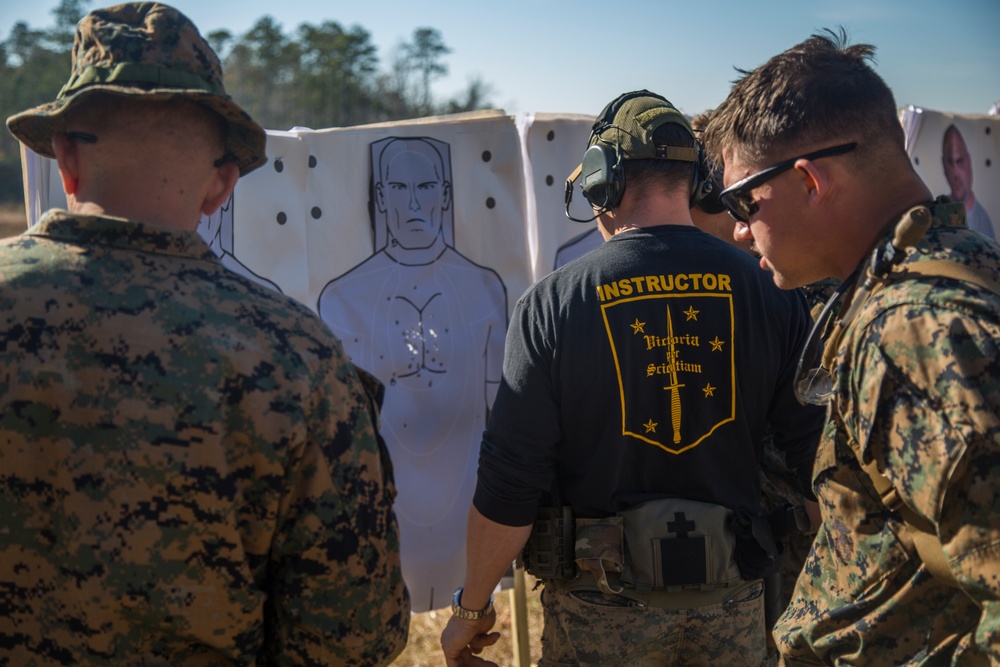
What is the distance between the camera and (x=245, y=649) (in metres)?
1.40

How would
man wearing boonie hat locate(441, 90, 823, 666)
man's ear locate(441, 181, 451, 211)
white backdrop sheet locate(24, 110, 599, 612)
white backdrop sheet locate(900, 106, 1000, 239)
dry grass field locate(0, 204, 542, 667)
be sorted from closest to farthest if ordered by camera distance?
man wearing boonie hat locate(441, 90, 823, 666), white backdrop sheet locate(24, 110, 599, 612), man's ear locate(441, 181, 451, 211), dry grass field locate(0, 204, 542, 667), white backdrop sheet locate(900, 106, 1000, 239)

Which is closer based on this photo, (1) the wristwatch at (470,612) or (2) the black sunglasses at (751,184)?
(2) the black sunglasses at (751,184)

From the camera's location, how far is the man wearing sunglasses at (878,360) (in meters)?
1.17

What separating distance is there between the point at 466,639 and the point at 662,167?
1343 mm

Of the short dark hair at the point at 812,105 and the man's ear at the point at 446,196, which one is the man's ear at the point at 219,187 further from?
the man's ear at the point at 446,196

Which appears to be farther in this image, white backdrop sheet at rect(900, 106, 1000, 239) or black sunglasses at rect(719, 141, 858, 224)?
white backdrop sheet at rect(900, 106, 1000, 239)

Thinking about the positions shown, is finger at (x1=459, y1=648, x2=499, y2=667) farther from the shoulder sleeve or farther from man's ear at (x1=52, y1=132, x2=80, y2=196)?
man's ear at (x1=52, y1=132, x2=80, y2=196)

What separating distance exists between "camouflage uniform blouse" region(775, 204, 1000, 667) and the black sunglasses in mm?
198

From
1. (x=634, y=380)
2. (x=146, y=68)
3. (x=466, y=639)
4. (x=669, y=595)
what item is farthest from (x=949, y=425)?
(x=466, y=639)

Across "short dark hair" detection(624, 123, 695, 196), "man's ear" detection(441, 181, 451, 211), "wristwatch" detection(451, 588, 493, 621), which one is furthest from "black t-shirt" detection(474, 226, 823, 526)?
"man's ear" detection(441, 181, 451, 211)

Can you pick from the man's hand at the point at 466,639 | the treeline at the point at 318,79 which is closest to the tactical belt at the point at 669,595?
the man's hand at the point at 466,639

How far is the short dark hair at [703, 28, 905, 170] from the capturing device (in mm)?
1476

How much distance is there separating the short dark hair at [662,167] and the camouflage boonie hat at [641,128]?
0.01 meters

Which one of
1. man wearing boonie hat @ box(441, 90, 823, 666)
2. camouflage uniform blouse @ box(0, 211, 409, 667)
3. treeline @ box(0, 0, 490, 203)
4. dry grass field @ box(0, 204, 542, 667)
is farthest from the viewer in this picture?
treeline @ box(0, 0, 490, 203)
